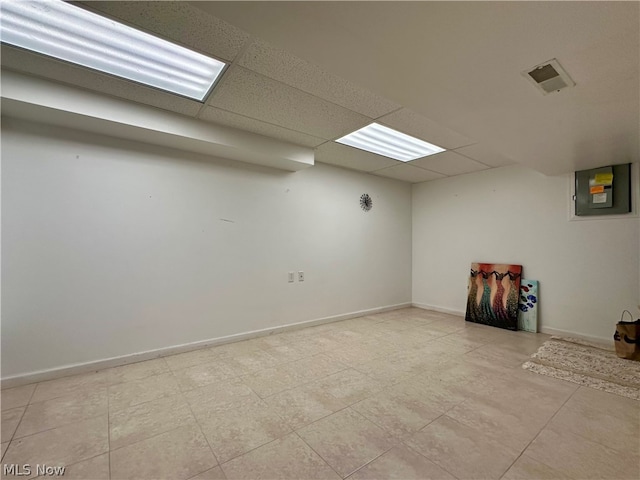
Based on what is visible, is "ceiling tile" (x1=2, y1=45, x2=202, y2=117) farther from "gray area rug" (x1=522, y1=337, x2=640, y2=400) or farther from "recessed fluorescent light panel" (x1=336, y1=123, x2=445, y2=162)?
"gray area rug" (x1=522, y1=337, x2=640, y2=400)

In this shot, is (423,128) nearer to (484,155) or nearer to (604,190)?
(484,155)

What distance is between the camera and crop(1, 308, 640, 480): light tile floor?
1.57 meters

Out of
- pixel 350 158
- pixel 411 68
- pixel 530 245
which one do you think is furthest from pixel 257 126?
pixel 530 245

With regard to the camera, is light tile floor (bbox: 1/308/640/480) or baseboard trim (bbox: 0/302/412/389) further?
baseboard trim (bbox: 0/302/412/389)

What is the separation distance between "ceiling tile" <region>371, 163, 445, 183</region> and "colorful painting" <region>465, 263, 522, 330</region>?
1.78 m

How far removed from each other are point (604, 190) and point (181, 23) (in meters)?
4.87

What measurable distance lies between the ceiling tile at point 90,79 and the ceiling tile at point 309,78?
935 millimetres

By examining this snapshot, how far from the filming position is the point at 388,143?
11.9 ft

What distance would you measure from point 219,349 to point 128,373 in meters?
0.92

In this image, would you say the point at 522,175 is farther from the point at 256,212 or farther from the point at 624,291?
the point at 256,212

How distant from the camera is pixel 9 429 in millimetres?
1860

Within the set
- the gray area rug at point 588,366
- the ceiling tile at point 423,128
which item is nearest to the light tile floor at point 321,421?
the gray area rug at point 588,366

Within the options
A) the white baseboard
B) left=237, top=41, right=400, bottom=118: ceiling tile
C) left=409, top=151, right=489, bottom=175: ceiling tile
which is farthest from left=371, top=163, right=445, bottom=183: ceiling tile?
the white baseboard

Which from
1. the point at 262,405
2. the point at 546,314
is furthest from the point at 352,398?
the point at 546,314
